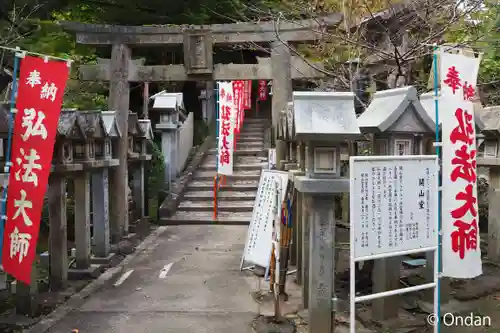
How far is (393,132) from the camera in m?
6.04

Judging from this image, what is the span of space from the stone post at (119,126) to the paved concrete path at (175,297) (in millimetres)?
1195

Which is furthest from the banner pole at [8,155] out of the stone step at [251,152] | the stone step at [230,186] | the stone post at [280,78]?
the stone step at [251,152]

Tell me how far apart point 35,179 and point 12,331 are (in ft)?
7.93

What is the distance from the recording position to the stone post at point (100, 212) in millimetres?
10258

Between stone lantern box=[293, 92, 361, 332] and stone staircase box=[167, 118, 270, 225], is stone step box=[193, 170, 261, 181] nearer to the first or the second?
stone staircase box=[167, 118, 270, 225]

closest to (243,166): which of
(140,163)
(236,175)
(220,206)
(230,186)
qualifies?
(236,175)

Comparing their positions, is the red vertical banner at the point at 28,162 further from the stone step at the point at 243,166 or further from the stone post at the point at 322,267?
the stone step at the point at 243,166

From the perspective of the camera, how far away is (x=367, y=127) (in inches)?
240

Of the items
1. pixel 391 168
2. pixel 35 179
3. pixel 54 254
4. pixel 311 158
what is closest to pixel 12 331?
pixel 54 254

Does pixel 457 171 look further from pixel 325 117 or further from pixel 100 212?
pixel 100 212

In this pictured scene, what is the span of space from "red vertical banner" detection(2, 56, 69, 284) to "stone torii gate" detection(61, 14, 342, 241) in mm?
5162

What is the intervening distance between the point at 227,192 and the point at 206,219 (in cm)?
228

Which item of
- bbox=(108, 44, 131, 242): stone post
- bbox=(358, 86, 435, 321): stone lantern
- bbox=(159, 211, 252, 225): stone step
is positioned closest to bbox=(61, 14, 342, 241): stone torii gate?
bbox=(108, 44, 131, 242): stone post

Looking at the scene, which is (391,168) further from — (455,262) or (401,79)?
(401,79)
